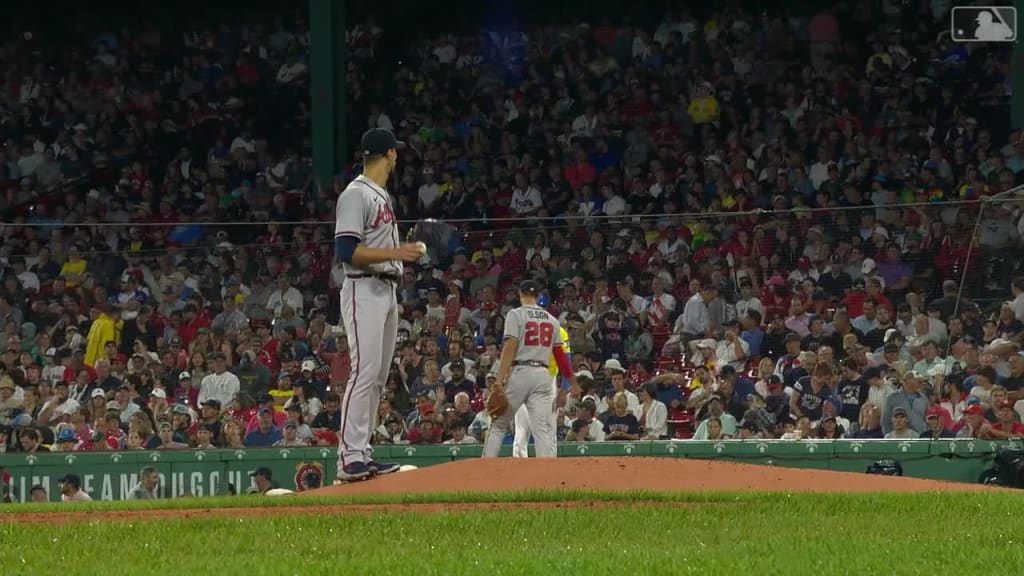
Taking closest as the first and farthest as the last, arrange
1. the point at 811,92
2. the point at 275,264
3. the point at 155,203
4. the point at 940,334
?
1. the point at 940,334
2. the point at 275,264
3. the point at 811,92
4. the point at 155,203

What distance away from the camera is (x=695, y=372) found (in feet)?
44.1

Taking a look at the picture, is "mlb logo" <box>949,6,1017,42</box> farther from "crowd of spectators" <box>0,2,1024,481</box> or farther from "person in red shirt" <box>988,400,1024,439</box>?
"person in red shirt" <box>988,400,1024,439</box>

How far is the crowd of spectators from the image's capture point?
1296 centimetres

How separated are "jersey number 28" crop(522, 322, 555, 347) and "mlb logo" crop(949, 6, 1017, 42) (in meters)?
3.99

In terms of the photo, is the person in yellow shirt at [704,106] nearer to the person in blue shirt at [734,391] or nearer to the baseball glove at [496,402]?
the person in blue shirt at [734,391]

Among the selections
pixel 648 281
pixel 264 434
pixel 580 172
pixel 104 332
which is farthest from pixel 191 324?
pixel 580 172

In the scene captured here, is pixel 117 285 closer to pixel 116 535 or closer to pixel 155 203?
pixel 155 203

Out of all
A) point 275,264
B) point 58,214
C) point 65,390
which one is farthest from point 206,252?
point 58,214

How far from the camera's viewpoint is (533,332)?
12672 millimetres

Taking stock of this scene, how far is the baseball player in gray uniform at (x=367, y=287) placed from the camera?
804cm

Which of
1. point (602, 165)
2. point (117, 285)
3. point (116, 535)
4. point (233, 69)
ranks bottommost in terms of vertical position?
point (116, 535)

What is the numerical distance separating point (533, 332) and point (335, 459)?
2.01 meters

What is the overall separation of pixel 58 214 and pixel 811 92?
9.69 metres

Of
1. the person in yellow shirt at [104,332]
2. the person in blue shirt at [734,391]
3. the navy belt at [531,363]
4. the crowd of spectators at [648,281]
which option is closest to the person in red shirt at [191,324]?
the crowd of spectators at [648,281]
